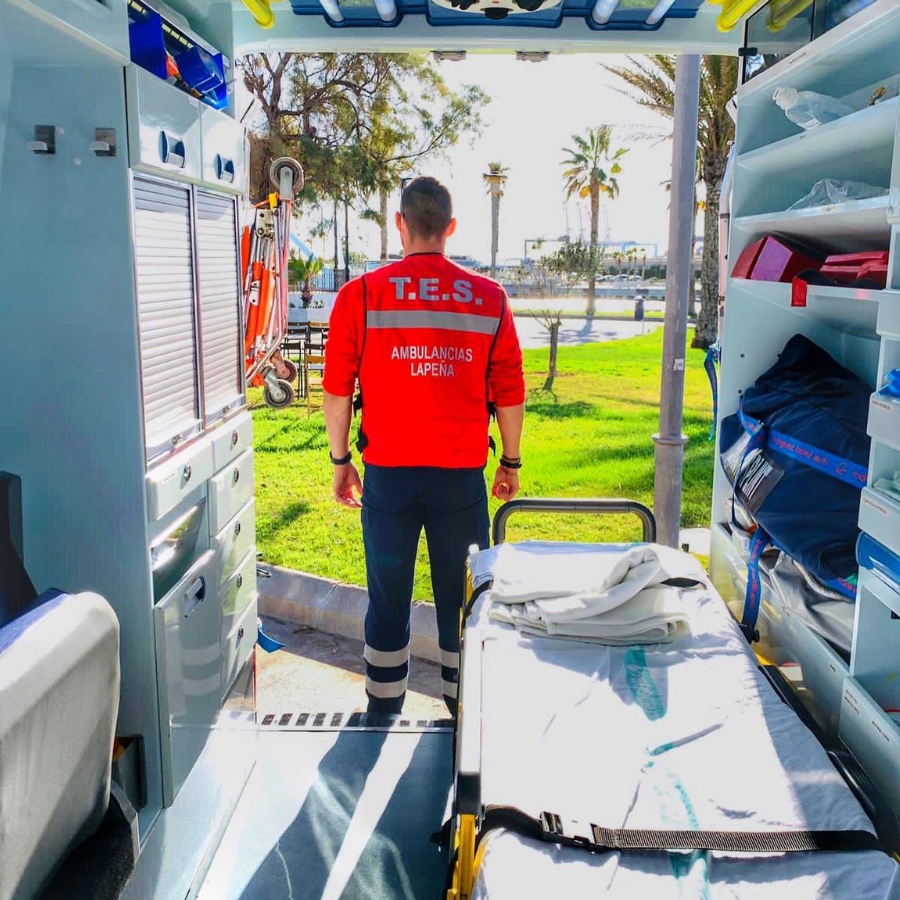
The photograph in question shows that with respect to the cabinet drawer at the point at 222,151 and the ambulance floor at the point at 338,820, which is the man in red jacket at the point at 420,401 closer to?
the ambulance floor at the point at 338,820

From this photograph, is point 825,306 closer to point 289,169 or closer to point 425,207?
point 425,207

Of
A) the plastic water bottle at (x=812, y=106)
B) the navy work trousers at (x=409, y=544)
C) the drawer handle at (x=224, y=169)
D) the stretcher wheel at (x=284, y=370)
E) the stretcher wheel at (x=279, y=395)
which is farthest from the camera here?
the stretcher wheel at (x=279, y=395)

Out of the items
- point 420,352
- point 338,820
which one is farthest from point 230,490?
point 338,820

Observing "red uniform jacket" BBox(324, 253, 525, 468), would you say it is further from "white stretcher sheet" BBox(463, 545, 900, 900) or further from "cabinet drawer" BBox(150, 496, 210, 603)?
"white stretcher sheet" BBox(463, 545, 900, 900)

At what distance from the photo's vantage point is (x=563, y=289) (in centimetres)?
2002

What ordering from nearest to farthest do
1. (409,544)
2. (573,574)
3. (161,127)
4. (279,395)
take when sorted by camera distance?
(161,127) < (573,574) < (409,544) < (279,395)

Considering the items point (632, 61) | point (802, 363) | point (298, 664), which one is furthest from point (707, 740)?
point (632, 61)

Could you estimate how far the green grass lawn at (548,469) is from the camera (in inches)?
268

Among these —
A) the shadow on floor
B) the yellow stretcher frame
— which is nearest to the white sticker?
the yellow stretcher frame

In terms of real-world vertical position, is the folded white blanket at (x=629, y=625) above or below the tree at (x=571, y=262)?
below

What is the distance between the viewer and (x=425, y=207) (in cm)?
358

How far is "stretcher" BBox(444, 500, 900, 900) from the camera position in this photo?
1648mm

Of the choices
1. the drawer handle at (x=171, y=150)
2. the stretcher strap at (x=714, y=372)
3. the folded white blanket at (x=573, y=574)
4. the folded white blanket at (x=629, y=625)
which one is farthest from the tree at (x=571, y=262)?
the folded white blanket at (x=629, y=625)

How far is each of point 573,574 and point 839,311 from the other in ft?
3.93
